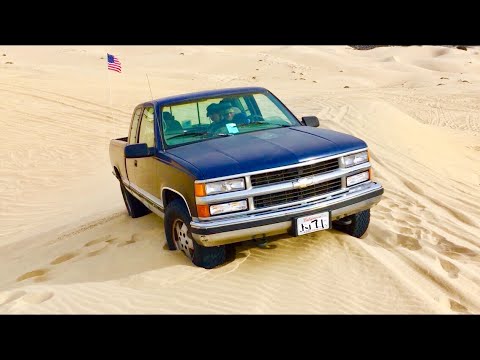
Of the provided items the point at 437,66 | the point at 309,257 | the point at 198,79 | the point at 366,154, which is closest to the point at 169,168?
the point at 309,257

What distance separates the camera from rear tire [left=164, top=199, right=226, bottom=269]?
5.23m

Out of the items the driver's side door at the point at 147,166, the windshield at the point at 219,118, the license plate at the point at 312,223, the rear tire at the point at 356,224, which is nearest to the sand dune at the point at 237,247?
the rear tire at the point at 356,224

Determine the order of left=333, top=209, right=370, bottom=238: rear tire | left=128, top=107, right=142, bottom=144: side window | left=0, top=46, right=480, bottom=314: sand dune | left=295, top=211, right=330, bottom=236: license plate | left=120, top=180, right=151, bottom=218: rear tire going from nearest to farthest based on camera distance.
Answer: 1. left=0, top=46, right=480, bottom=314: sand dune
2. left=295, top=211, right=330, bottom=236: license plate
3. left=333, top=209, right=370, bottom=238: rear tire
4. left=128, top=107, right=142, bottom=144: side window
5. left=120, top=180, right=151, bottom=218: rear tire

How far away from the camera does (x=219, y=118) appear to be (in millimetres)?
6156

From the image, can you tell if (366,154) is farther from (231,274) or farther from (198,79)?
(198,79)

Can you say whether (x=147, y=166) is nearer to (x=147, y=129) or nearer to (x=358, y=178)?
(x=147, y=129)

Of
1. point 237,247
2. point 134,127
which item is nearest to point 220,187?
point 237,247

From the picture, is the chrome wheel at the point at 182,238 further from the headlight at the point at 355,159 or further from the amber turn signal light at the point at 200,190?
the headlight at the point at 355,159

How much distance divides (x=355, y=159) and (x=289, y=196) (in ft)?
2.96

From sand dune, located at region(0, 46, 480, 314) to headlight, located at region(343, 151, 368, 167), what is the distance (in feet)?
3.02

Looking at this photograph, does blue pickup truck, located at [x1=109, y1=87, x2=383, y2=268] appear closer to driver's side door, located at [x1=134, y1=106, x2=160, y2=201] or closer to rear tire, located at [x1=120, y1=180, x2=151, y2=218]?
driver's side door, located at [x1=134, y1=106, x2=160, y2=201]

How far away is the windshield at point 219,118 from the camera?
6.00 meters

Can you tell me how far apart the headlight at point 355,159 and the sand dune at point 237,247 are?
92cm

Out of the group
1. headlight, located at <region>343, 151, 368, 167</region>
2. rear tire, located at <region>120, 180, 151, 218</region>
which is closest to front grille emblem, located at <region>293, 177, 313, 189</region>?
headlight, located at <region>343, 151, 368, 167</region>
